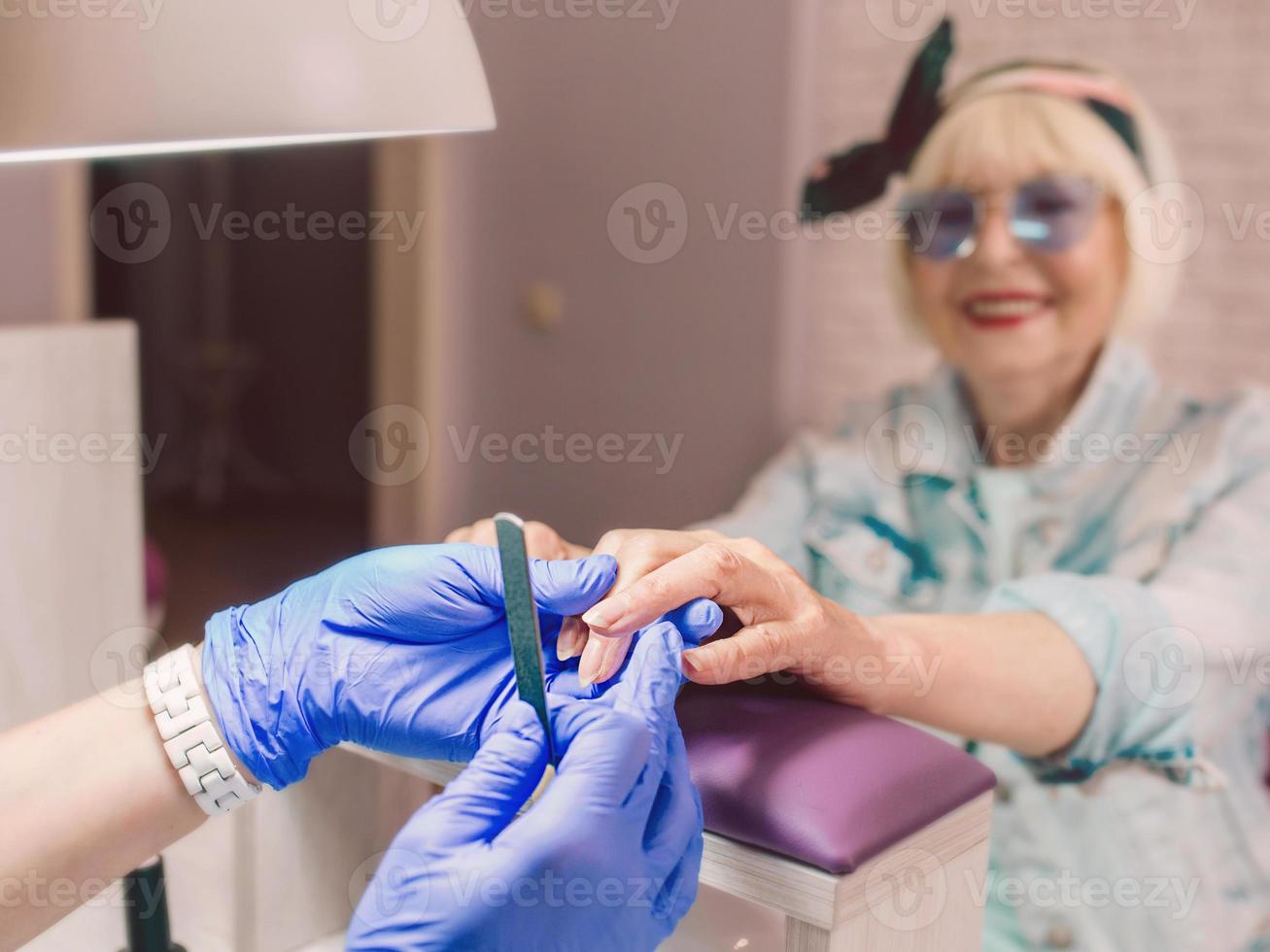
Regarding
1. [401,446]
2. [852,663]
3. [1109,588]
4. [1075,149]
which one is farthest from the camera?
[401,446]

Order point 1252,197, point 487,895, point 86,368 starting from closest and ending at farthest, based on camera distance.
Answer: point 487,895
point 86,368
point 1252,197

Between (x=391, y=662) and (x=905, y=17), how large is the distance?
70.9 inches

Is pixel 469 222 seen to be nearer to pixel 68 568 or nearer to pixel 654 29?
pixel 654 29

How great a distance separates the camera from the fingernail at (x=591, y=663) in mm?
780

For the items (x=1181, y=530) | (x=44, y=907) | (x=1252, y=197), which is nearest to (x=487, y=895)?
(x=44, y=907)

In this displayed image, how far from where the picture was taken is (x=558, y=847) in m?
0.60

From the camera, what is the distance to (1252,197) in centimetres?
190

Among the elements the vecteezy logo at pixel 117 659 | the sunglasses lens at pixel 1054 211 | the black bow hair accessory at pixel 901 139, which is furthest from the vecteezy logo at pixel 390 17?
the black bow hair accessory at pixel 901 139

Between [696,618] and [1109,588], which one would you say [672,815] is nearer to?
[696,618]

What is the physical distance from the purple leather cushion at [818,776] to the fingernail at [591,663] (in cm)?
8

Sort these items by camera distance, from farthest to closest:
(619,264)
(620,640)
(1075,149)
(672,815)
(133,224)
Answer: (133,224) → (619,264) → (1075,149) → (620,640) → (672,815)

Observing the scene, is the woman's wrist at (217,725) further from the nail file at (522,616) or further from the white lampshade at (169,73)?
the white lampshade at (169,73)

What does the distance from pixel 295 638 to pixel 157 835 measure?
0.18 m

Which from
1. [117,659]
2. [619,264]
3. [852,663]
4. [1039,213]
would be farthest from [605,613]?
[619,264]
